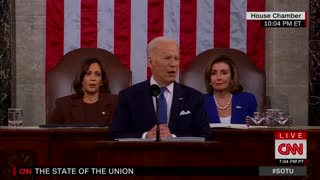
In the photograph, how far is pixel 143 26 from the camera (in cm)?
751

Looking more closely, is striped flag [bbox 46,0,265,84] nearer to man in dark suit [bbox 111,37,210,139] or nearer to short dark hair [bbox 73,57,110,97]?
short dark hair [bbox 73,57,110,97]

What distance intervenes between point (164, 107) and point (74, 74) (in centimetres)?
237

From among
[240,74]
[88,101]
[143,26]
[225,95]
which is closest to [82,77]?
[88,101]

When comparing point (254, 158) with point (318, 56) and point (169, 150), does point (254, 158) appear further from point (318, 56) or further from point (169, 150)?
point (318, 56)

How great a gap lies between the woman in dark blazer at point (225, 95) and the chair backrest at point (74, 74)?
98cm

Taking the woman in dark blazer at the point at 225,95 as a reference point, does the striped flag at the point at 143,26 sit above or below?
above

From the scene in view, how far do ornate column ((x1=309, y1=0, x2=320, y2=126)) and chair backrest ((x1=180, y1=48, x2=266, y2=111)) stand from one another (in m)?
0.99

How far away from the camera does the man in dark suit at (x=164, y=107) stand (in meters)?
4.29

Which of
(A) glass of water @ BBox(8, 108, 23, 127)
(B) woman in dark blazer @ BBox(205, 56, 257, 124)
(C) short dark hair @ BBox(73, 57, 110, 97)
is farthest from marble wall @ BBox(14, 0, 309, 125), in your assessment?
(A) glass of water @ BBox(8, 108, 23, 127)

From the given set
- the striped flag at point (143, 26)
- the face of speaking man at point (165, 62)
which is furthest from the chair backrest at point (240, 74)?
the face of speaking man at point (165, 62)

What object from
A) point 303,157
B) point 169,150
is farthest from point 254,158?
point 169,150

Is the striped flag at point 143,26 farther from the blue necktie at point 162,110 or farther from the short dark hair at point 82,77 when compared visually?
the blue necktie at point 162,110

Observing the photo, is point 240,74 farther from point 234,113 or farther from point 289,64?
point 289,64

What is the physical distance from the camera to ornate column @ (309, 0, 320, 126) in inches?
290
